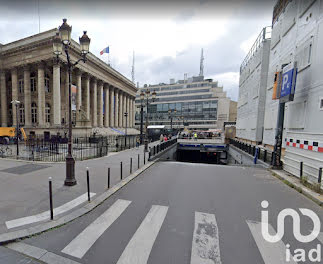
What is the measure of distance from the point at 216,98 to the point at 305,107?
64.2m

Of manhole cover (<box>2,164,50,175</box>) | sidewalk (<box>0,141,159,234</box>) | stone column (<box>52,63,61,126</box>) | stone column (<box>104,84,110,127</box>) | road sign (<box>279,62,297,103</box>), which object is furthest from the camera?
stone column (<box>104,84,110,127</box>)

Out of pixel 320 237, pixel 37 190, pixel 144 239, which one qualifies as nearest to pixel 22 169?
pixel 37 190

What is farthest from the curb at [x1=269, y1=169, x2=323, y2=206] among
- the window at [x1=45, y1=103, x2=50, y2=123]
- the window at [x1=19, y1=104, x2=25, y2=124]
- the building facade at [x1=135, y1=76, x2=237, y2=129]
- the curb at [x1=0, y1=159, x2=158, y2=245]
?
the building facade at [x1=135, y1=76, x2=237, y2=129]

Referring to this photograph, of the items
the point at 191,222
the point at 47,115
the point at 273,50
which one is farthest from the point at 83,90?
the point at 191,222

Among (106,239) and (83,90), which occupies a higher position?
(83,90)

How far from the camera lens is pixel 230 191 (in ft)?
19.2

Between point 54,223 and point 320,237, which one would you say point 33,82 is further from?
point 320,237

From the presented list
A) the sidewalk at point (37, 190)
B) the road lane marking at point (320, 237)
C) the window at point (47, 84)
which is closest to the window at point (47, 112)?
the window at point (47, 84)

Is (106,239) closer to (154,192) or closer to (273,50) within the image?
(154,192)

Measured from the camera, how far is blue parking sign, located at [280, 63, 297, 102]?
25.0ft

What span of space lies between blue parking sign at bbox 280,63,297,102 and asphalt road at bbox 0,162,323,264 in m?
5.09

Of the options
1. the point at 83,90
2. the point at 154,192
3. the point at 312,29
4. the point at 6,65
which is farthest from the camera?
the point at 83,90

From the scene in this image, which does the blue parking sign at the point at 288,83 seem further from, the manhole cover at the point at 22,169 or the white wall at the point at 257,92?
the manhole cover at the point at 22,169

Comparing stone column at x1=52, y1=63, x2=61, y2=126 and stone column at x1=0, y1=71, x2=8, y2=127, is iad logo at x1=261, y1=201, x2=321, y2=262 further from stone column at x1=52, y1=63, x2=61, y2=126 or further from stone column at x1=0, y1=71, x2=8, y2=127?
stone column at x1=0, y1=71, x2=8, y2=127
